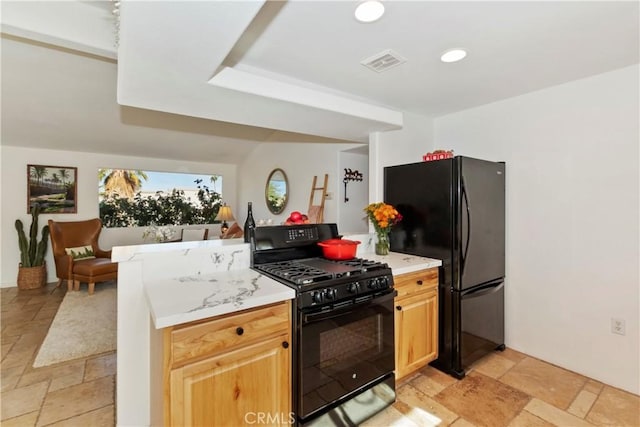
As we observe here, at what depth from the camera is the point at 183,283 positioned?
1680mm

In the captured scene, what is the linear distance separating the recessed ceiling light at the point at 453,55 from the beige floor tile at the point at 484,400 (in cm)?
234

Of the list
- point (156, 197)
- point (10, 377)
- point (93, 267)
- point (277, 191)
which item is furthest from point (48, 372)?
point (156, 197)

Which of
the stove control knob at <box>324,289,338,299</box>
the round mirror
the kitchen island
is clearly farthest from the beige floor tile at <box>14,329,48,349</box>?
the round mirror

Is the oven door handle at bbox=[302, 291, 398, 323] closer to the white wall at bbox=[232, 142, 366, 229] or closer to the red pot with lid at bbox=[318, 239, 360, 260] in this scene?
the red pot with lid at bbox=[318, 239, 360, 260]

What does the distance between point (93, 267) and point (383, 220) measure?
13.8 feet

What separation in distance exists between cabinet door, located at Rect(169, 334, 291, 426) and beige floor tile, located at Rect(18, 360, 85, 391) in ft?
5.99

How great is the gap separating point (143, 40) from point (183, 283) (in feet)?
4.02

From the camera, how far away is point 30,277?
177 inches

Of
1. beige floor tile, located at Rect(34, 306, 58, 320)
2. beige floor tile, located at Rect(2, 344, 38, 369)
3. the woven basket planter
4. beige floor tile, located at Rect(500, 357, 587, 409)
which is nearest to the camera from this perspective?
beige floor tile, located at Rect(500, 357, 587, 409)

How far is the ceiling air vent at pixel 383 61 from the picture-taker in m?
1.92

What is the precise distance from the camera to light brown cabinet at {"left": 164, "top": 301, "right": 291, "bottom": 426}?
1261 millimetres

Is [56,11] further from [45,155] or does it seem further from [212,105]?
[45,155]

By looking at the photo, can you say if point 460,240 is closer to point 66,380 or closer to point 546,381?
point 546,381

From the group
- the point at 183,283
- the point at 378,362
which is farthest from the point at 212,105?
the point at 378,362
